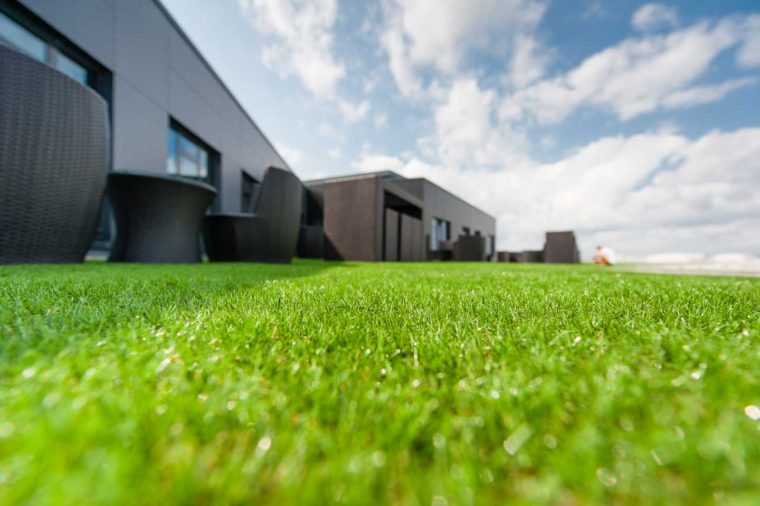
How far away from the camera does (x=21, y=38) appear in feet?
14.4

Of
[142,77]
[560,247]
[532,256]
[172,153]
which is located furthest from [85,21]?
[532,256]

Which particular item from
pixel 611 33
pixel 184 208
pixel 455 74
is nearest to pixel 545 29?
pixel 611 33

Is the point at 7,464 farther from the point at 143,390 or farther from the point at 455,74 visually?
the point at 455,74

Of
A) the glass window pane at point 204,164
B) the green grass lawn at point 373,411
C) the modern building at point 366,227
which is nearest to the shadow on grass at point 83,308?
the green grass lawn at point 373,411

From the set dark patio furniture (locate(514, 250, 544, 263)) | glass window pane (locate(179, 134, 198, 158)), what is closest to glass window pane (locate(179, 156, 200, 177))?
glass window pane (locate(179, 134, 198, 158))

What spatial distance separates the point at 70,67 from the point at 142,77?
1.52m

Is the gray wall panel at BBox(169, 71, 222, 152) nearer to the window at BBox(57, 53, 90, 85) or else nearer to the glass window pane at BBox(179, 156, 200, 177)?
the glass window pane at BBox(179, 156, 200, 177)

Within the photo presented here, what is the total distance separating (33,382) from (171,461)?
16.2 inches

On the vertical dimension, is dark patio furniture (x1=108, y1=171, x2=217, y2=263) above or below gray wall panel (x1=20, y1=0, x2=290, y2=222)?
below

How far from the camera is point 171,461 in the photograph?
392mm

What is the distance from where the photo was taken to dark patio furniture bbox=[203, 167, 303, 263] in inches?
207

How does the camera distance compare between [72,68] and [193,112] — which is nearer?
[72,68]

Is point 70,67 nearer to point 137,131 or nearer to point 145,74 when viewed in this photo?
point 137,131

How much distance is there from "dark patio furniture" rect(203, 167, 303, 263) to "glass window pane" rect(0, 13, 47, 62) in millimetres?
3113
